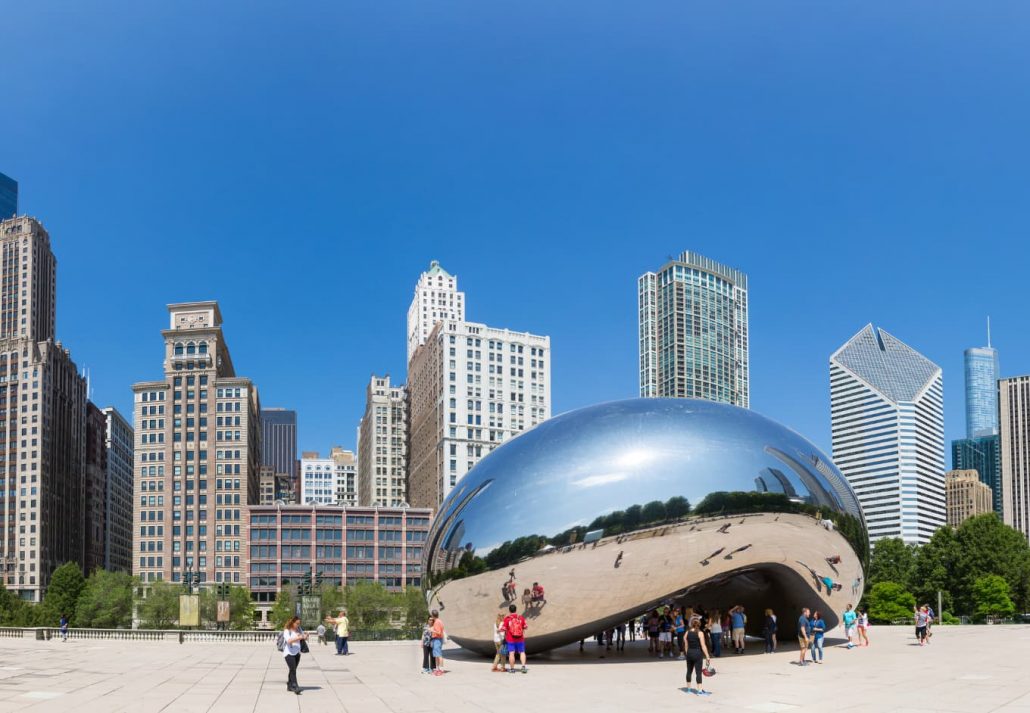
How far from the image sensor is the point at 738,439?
26969 millimetres

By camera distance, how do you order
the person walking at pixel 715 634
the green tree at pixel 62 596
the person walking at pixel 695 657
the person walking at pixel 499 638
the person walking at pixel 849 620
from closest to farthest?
1. the person walking at pixel 695 657
2. the person walking at pixel 499 638
3. the person walking at pixel 715 634
4. the person walking at pixel 849 620
5. the green tree at pixel 62 596

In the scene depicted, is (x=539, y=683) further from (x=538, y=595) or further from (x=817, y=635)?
(x=817, y=635)

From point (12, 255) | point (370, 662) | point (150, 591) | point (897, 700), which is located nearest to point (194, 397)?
point (150, 591)

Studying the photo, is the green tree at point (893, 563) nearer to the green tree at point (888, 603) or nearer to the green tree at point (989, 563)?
the green tree at point (989, 563)

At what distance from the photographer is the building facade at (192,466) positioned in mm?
151375

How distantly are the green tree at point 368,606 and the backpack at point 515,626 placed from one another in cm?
8128

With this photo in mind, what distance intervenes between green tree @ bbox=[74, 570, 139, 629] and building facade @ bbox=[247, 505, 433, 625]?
29049mm

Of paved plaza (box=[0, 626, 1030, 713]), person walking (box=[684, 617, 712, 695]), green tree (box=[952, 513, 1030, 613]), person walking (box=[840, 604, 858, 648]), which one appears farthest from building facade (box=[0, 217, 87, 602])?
person walking (box=[684, 617, 712, 695])

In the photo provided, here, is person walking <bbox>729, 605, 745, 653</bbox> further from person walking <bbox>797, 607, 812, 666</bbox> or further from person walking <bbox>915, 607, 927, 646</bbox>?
person walking <bbox>915, 607, 927, 646</bbox>

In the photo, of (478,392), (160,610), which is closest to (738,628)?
(160,610)

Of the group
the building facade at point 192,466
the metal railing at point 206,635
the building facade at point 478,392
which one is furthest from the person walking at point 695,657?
the building facade at point 192,466

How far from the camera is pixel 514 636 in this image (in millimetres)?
24938

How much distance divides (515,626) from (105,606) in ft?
330

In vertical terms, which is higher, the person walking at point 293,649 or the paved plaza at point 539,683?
the person walking at point 293,649
